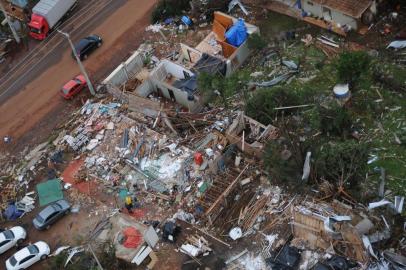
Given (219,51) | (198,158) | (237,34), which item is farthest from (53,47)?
(198,158)

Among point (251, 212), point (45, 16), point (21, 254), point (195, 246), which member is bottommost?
point (251, 212)

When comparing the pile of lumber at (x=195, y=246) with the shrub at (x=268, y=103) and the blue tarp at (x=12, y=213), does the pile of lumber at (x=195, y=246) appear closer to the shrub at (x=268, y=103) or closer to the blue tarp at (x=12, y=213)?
the shrub at (x=268, y=103)

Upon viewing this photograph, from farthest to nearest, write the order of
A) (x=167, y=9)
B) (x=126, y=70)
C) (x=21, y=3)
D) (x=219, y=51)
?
(x=21, y=3), (x=167, y=9), (x=219, y=51), (x=126, y=70)

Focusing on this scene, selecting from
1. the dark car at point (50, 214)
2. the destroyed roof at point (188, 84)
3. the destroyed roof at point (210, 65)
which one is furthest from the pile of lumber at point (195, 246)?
the destroyed roof at point (210, 65)

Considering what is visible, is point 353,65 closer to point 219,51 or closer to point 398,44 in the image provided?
point 398,44

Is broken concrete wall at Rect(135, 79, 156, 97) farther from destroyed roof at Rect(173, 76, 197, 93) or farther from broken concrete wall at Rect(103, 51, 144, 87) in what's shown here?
broken concrete wall at Rect(103, 51, 144, 87)

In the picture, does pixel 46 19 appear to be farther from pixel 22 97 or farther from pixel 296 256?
pixel 296 256
